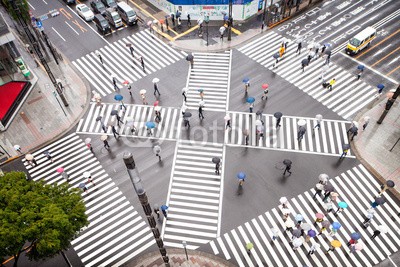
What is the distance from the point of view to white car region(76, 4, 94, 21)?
51750 millimetres

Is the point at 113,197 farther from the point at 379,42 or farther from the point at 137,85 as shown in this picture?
the point at 379,42

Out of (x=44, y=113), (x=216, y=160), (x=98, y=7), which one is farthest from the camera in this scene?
(x=98, y=7)

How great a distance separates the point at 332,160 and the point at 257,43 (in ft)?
68.0

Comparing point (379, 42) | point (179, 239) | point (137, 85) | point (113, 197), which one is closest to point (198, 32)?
point (137, 85)

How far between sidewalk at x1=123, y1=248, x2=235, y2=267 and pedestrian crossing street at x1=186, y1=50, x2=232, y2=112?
56.6 ft

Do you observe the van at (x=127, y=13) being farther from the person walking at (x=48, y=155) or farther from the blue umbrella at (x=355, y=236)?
the blue umbrella at (x=355, y=236)

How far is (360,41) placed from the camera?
1699 inches

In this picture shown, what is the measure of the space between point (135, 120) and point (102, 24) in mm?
18770

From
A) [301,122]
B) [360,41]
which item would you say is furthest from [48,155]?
[360,41]

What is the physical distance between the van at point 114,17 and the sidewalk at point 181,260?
35.3 metres

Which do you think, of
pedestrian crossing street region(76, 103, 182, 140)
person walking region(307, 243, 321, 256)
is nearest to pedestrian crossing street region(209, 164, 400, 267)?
person walking region(307, 243, 321, 256)

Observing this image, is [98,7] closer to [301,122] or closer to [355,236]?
[301,122]

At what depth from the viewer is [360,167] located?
1319 inches

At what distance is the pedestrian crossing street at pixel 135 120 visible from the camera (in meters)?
37.8
